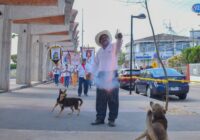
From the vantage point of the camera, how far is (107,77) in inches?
387

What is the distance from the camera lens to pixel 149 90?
21516 mm

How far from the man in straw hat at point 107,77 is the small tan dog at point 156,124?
3.12m

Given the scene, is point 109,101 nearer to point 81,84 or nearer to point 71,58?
point 81,84

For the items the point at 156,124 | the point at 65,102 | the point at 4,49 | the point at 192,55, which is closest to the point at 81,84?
the point at 4,49

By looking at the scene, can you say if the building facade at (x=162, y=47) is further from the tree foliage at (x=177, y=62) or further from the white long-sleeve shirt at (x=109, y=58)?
the white long-sleeve shirt at (x=109, y=58)

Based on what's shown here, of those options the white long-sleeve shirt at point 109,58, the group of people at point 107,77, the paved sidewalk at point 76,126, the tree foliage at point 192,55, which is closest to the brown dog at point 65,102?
the paved sidewalk at point 76,126

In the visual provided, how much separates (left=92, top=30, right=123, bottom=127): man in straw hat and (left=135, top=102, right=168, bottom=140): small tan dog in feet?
10.2

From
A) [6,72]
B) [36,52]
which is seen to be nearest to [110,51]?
[6,72]

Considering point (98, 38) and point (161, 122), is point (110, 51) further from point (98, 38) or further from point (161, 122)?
point (161, 122)

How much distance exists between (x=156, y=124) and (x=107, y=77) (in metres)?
3.54

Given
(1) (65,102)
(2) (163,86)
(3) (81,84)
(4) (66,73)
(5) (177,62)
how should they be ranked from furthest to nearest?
(5) (177,62) < (4) (66,73) < (2) (163,86) < (3) (81,84) < (1) (65,102)

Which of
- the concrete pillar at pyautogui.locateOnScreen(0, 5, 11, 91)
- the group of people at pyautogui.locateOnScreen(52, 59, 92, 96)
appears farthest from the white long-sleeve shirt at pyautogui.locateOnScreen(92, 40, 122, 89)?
the concrete pillar at pyautogui.locateOnScreen(0, 5, 11, 91)

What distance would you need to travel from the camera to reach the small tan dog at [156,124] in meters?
6.23

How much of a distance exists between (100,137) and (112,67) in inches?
78.9
